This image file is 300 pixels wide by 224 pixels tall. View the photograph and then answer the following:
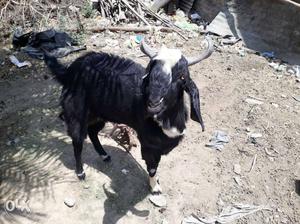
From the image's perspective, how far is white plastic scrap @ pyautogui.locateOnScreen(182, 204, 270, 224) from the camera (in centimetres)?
397

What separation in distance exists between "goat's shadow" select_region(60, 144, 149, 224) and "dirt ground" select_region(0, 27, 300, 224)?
0.01m

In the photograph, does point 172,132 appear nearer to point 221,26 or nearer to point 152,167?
point 152,167

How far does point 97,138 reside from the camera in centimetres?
443

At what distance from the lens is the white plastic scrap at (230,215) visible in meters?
3.97

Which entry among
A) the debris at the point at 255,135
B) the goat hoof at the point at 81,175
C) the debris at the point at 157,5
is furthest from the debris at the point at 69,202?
the debris at the point at 157,5

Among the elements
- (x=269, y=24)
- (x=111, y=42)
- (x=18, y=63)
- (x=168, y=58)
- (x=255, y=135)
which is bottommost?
(x=18, y=63)

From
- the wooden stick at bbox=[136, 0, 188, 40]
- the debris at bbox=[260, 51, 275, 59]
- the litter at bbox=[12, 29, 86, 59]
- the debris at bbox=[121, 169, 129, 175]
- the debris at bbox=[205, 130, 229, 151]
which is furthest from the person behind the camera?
the wooden stick at bbox=[136, 0, 188, 40]

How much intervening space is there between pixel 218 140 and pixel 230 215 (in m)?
1.10

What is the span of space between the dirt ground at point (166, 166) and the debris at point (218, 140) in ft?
0.21

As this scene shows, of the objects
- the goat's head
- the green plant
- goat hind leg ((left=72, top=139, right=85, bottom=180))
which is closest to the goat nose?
the goat's head

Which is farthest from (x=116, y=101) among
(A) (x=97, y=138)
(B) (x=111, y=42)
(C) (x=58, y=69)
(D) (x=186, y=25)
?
(D) (x=186, y=25)

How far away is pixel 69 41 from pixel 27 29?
945 mm

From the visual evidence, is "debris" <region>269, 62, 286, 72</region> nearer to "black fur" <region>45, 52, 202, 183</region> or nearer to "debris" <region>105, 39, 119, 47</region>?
"debris" <region>105, 39, 119, 47</region>

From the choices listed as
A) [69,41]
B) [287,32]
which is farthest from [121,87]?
[287,32]
